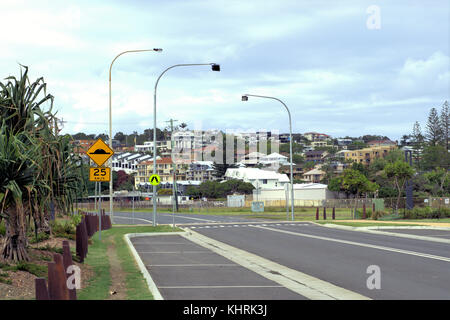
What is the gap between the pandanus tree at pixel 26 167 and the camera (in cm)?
1259

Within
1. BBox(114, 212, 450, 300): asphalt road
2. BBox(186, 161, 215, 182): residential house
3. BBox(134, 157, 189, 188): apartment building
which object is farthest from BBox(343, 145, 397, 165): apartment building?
BBox(114, 212, 450, 300): asphalt road

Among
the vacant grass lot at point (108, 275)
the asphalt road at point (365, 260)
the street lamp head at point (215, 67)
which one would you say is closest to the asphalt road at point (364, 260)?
the asphalt road at point (365, 260)

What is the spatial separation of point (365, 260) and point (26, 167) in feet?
32.9

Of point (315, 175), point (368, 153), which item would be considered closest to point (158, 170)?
point (315, 175)

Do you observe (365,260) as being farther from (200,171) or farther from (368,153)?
(368,153)

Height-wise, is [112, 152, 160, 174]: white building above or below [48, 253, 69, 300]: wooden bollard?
above

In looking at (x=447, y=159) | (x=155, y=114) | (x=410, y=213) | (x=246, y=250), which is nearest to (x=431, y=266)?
(x=246, y=250)

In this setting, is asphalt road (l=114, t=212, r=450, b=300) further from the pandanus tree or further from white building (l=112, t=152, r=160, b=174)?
white building (l=112, t=152, r=160, b=174)

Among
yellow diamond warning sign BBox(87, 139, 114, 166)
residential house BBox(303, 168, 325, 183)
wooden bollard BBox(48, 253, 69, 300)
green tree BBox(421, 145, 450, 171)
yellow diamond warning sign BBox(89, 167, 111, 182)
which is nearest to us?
wooden bollard BBox(48, 253, 69, 300)

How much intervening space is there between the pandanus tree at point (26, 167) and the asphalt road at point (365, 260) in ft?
21.7

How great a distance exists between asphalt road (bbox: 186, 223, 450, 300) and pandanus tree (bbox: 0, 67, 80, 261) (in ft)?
21.7

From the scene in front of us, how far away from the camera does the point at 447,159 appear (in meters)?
→ 126

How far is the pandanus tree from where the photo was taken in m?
12.6

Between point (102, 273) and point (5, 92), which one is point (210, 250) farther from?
point (5, 92)
